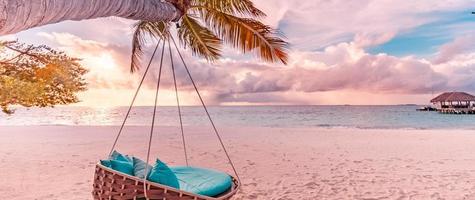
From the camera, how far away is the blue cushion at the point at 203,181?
115 inches

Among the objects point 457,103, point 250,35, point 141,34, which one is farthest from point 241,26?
point 457,103

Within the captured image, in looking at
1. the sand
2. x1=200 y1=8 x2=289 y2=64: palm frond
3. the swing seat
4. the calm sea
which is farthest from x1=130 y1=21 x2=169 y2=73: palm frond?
the calm sea

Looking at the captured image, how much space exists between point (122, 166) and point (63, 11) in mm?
1220

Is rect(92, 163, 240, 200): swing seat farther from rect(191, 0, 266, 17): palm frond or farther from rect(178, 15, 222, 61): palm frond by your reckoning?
rect(178, 15, 222, 61): palm frond

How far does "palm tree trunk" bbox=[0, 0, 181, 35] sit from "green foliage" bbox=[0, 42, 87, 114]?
6.31 ft

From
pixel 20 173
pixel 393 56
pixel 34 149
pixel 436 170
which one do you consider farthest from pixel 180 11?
pixel 393 56

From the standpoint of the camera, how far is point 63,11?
84.0 inches

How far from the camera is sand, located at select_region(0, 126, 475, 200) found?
483 centimetres

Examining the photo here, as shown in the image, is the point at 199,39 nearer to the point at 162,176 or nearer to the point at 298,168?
the point at 298,168

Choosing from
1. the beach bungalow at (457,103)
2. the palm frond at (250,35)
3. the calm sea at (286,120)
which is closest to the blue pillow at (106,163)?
the palm frond at (250,35)

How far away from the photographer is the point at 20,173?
6004mm

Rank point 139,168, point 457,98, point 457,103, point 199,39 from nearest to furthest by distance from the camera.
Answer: point 139,168, point 199,39, point 457,98, point 457,103

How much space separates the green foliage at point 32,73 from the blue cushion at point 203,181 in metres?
2.11

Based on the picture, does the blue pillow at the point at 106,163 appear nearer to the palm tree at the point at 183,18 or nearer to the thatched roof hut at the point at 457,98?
the palm tree at the point at 183,18
